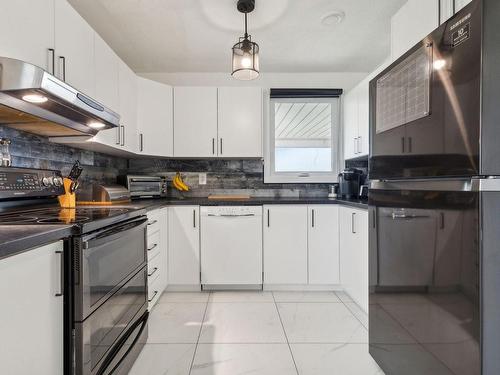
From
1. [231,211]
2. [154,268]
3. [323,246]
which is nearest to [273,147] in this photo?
[231,211]

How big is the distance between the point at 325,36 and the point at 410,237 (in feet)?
6.53

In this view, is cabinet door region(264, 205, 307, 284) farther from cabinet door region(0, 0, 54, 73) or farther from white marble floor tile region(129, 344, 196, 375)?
cabinet door region(0, 0, 54, 73)

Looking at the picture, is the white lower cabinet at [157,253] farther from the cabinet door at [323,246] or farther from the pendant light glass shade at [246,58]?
the cabinet door at [323,246]

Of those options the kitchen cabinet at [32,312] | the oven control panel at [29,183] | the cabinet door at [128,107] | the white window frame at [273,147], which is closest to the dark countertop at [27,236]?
the kitchen cabinet at [32,312]

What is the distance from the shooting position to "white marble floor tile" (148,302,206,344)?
187 cm

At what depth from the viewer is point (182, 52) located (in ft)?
8.93

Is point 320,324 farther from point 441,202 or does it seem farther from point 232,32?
point 232,32

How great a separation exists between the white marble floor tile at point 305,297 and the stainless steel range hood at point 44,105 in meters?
2.01

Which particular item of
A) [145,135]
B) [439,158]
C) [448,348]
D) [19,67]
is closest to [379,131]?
[439,158]

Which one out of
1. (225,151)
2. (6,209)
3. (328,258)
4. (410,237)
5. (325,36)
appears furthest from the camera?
(225,151)

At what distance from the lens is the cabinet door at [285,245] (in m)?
2.66

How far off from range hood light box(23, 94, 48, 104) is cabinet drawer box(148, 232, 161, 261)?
1.17 meters

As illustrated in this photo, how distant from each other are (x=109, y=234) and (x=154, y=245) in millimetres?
1071

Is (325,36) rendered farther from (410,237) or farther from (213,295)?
(213,295)
